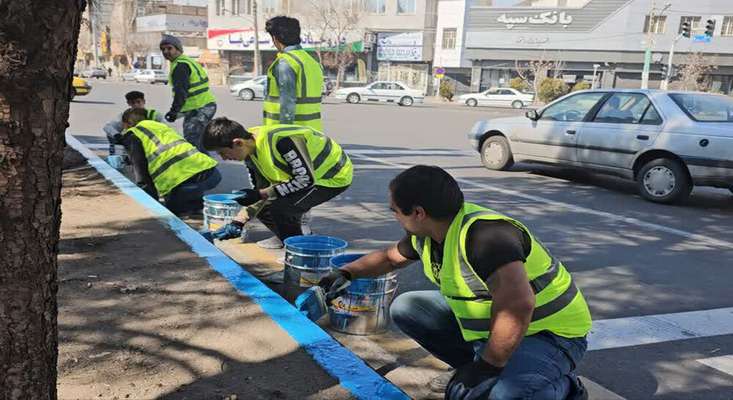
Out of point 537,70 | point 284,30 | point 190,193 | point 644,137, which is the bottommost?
point 190,193

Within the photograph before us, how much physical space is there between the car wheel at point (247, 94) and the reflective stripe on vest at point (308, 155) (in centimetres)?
2551

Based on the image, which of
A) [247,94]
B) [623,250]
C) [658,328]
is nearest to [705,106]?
[623,250]

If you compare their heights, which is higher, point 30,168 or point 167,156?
point 30,168

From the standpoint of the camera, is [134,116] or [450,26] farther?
[450,26]

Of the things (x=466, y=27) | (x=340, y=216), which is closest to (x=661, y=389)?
(x=340, y=216)

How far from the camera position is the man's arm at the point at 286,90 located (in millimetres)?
5332

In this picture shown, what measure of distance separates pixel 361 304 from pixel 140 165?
334 centimetres

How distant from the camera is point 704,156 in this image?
24.0 ft

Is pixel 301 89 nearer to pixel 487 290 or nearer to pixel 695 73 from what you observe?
pixel 487 290

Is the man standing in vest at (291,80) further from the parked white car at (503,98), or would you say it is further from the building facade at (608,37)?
the building facade at (608,37)

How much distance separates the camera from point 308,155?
14.1ft

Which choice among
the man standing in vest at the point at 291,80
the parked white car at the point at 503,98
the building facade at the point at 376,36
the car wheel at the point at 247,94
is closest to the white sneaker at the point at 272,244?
the man standing in vest at the point at 291,80

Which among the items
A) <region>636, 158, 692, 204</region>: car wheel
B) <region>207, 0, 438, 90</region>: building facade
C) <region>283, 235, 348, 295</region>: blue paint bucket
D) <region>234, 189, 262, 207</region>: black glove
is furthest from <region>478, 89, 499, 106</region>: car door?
→ <region>283, 235, 348, 295</region>: blue paint bucket

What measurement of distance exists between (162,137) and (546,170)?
6720 millimetres
